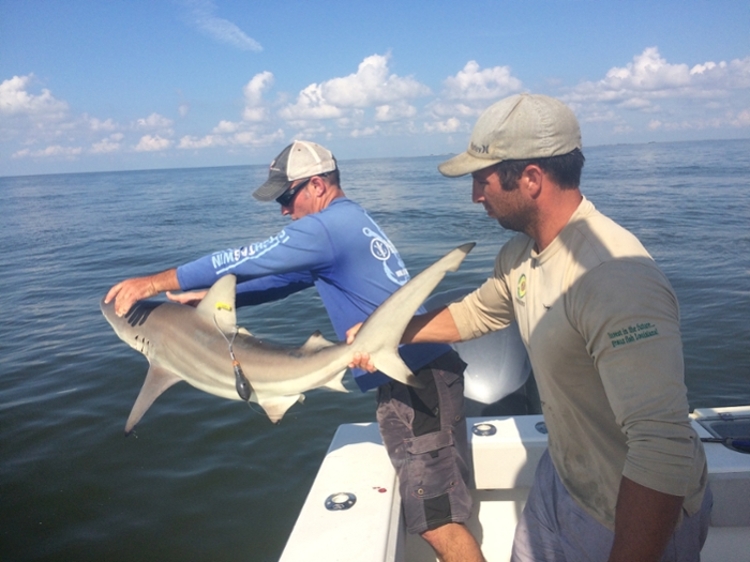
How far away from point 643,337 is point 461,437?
1737 millimetres

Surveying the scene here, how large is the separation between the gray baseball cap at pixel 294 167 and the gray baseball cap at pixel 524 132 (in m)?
1.34

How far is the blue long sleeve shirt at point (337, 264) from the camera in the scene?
2854 millimetres

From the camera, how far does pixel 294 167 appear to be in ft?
10.7

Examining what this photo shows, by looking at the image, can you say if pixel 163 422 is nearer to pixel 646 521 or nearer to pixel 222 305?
pixel 222 305

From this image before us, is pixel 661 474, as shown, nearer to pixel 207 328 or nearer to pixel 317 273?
pixel 317 273

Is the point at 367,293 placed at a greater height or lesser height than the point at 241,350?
greater

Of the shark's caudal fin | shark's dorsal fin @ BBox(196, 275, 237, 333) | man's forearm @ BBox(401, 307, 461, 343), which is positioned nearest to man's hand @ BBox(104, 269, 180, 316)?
shark's dorsal fin @ BBox(196, 275, 237, 333)

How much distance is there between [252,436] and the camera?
654cm

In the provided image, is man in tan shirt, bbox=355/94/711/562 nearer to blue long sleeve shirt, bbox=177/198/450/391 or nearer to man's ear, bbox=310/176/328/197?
blue long sleeve shirt, bbox=177/198/450/391

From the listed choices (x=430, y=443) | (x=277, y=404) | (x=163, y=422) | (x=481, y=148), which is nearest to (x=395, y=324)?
(x=430, y=443)

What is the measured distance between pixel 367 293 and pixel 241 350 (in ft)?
2.48

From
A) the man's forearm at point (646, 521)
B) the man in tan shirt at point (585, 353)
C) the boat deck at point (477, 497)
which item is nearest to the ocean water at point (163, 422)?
the boat deck at point (477, 497)

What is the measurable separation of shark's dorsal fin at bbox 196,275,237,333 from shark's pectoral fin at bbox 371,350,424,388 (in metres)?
0.82

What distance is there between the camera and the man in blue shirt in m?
2.87
